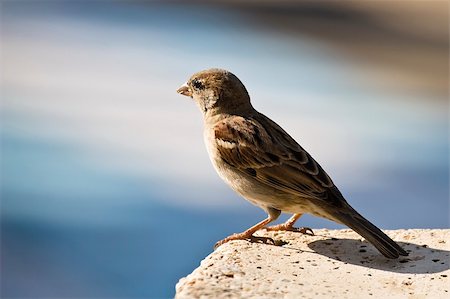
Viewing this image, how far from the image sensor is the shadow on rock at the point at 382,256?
4.39m

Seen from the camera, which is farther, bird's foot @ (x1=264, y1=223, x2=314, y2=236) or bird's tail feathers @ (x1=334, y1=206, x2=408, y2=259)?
bird's foot @ (x1=264, y1=223, x2=314, y2=236)

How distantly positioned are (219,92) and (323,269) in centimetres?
159

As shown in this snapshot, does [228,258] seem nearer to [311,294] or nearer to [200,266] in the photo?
[200,266]

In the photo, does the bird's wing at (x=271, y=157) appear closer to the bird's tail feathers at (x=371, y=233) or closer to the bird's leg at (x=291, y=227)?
the bird's tail feathers at (x=371, y=233)

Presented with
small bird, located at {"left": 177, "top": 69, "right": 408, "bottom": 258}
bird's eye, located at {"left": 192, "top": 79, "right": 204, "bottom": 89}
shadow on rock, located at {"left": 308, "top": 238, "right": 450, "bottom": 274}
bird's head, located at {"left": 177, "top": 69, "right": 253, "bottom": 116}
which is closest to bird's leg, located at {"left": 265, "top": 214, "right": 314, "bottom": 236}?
small bird, located at {"left": 177, "top": 69, "right": 408, "bottom": 258}

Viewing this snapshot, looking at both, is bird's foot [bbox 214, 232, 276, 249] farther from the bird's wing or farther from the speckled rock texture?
the bird's wing

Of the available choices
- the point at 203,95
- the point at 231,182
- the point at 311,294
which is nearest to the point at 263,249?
the point at 231,182

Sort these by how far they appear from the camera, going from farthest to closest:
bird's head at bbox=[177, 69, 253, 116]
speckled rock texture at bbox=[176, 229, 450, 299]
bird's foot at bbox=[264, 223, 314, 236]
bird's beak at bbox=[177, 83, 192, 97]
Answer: bird's beak at bbox=[177, 83, 192, 97]
bird's head at bbox=[177, 69, 253, 116]
bird's foot at bbox=[264, 223, 314, 236]
speckled rock texture at bbox=[176, 229, 450, 299]

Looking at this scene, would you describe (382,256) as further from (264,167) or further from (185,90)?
(185,90)

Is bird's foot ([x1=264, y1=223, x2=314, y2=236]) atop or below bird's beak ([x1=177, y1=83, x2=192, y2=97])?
below

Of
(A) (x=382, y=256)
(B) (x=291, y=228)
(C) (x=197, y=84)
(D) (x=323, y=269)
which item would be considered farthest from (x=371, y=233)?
(C) (x=197, y=84)

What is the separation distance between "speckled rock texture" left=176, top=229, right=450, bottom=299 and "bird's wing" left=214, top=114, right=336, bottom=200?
1.24 feet

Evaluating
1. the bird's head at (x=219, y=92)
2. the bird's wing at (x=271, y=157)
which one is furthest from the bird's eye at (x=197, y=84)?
the bird's wing at (x=271, y=157)

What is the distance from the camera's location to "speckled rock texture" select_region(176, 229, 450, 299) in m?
3.82
